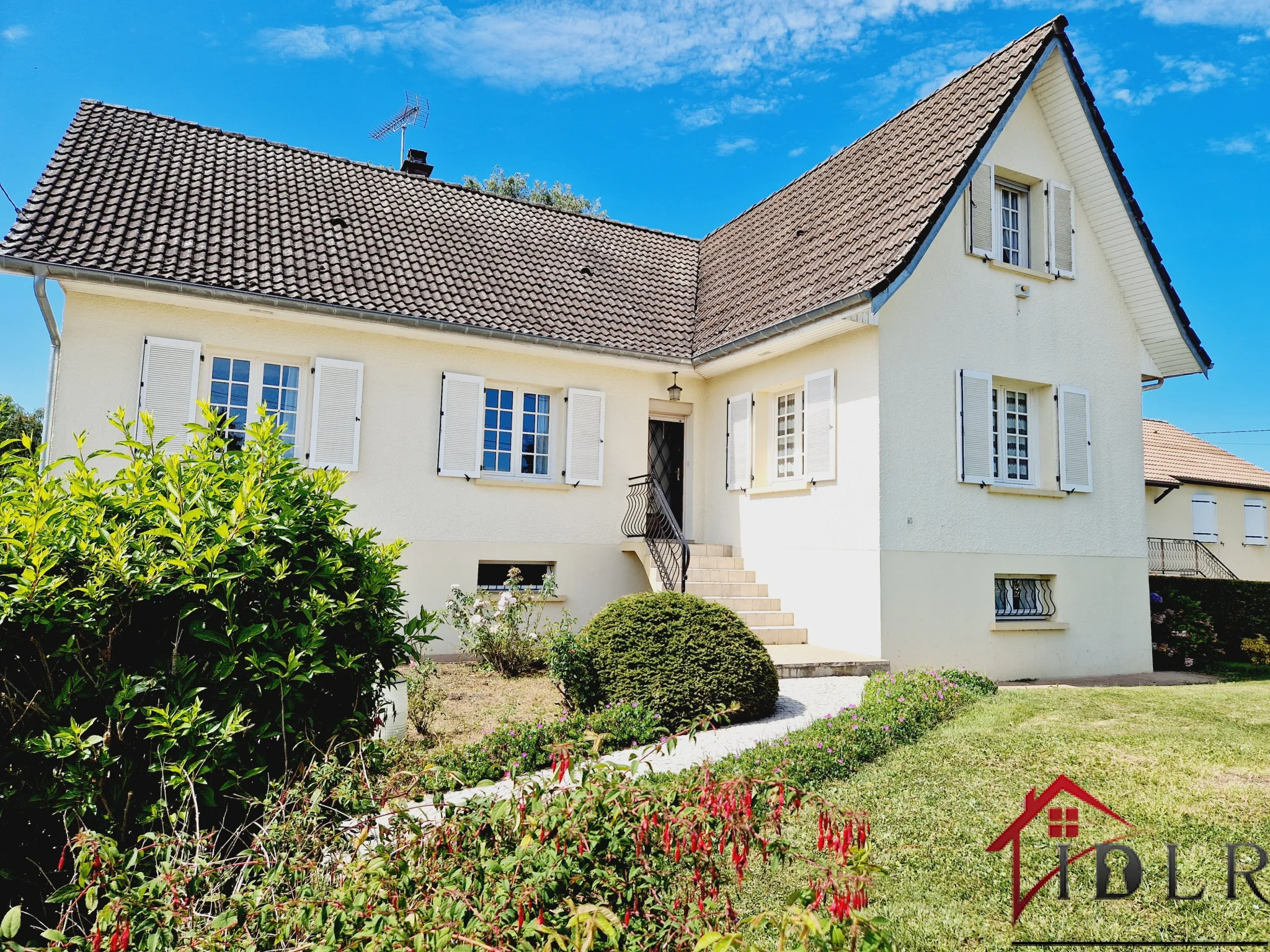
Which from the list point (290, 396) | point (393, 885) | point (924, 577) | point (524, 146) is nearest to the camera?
point (393, 885)

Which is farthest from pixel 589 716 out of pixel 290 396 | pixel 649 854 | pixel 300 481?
pixel 290 396

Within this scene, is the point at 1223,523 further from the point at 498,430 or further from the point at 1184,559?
the point at 498,430

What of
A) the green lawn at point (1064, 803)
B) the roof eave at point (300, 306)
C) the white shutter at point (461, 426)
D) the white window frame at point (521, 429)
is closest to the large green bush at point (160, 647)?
the green lawn at point (1064, 803)

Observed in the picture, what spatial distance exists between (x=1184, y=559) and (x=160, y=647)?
28.8 meters

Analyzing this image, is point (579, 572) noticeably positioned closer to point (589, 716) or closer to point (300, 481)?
point (589, 716)

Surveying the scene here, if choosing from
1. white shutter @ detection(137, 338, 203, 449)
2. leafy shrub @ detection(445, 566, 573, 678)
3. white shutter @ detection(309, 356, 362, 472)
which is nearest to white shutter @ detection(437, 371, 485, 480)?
white shutter @ detection(309, 356, 362, 472)

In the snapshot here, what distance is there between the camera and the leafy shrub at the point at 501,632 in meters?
9.73

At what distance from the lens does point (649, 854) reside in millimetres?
2361

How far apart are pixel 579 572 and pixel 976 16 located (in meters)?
10.5

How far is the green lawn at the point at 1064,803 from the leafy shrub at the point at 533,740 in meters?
1.62

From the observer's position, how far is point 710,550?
41.8 feet

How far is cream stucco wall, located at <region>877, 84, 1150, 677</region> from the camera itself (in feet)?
34.3

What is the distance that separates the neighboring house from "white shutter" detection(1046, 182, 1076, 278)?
13.8 meters

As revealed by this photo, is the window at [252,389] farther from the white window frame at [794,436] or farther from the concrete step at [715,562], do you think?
the white window frame at [794,436]
